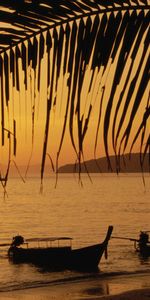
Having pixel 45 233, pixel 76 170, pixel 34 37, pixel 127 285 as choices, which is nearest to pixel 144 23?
pixel 34 37

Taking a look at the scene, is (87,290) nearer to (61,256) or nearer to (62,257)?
(62,257)

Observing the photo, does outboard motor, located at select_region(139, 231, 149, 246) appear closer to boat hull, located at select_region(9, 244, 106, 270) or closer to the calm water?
the calm water

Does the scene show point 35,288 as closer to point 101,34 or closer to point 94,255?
point 94,255

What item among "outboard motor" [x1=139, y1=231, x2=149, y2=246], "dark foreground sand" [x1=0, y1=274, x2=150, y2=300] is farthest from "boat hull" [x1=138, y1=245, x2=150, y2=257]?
"dark foreground sand" [x1=0, y1=274, x2=150, y2=300]

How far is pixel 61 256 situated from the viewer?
3672 cm

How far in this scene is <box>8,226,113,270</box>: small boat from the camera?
34.3 m

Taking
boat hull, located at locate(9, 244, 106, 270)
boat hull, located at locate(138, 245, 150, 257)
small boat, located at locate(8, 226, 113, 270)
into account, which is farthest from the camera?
boat hull, located at locate(138, 245, 150, 257)

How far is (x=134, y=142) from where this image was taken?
4.72ft

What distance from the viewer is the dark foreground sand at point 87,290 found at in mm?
26125

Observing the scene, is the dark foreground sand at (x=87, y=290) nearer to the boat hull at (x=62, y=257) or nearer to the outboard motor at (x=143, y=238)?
the boat hull at (x=62, y=257)

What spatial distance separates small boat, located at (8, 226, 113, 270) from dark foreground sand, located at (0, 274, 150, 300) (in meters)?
2.16

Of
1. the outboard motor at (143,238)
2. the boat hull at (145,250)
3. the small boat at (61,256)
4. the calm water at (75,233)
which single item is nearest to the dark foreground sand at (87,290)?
the calm water at (75,233)

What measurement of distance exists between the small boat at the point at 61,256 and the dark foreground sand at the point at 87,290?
216cm

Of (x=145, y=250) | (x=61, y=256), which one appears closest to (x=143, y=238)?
(x=145, y=250)
